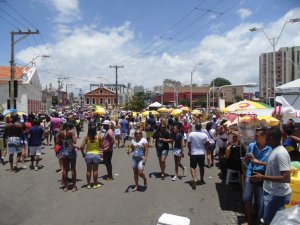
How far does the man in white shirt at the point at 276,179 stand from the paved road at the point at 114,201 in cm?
181

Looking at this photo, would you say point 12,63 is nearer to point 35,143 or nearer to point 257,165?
point 35,143

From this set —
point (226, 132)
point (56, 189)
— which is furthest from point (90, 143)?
point (226, 132)

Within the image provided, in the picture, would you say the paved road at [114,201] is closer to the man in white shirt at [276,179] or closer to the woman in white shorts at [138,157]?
the woman in white shorts at [138,157]

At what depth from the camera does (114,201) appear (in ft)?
24.5

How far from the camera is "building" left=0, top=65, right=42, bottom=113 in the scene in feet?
139

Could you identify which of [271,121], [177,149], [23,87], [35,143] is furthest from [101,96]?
[271,121]

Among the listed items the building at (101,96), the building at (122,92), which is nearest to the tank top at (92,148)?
the building at (101,96)

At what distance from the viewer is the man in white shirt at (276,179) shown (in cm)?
440

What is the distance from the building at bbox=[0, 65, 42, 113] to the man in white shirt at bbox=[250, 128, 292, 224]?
1632 inches

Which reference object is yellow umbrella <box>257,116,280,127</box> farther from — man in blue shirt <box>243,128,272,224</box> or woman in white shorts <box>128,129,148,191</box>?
man in blue shirt <box>243,128,272,224</box>

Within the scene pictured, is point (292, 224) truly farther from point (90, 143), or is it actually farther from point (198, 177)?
point (198, 177)

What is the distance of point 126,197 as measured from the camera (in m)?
7.80

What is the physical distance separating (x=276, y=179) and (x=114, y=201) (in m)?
4.06

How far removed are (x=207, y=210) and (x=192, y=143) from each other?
235cm
